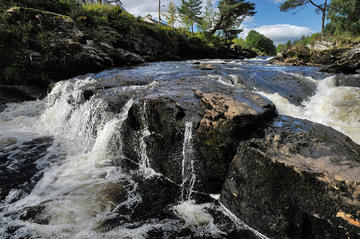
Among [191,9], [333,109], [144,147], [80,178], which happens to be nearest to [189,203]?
[144,147]

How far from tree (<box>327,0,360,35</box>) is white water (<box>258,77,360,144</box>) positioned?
23706 mm

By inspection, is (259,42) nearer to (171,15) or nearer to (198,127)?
(171,15)

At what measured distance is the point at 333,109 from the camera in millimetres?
4926

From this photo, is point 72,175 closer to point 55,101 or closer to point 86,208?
point 86,208

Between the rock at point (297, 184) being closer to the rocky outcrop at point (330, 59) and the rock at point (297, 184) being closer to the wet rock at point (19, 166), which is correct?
the wet rock at point (19, 166)

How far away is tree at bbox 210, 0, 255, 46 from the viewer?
27.2m

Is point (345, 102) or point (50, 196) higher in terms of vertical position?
point (345, 102)

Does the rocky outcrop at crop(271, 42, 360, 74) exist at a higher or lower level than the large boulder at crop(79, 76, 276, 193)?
higher

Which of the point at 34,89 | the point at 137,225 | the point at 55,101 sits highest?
the point at 34,89

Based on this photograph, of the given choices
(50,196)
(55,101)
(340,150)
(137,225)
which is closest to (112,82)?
(55,101)

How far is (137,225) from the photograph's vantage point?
2.38 m

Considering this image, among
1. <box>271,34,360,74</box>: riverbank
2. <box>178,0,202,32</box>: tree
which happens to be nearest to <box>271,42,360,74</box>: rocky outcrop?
<box>271,34,360,74</box>: riverbank

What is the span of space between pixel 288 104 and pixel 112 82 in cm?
540

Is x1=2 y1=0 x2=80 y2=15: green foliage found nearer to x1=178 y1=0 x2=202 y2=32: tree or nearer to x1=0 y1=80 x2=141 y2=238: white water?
x1=0 y1=80 x2=141 y2=238: white water
